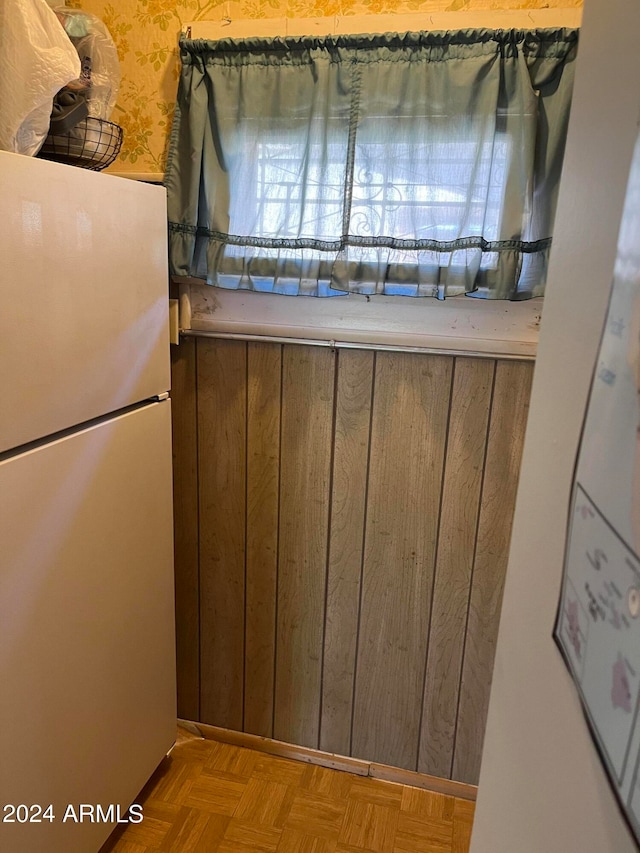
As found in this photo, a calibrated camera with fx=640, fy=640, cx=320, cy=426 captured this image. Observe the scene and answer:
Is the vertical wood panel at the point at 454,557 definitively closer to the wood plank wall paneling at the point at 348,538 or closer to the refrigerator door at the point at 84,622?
the wood plank wall paneling at the point at 348,538

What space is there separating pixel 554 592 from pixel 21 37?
A: 1.23 meters

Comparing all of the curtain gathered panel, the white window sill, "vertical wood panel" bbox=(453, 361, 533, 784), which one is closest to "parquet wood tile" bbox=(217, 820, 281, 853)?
"vertical wood panel" bbox=(453, 361, 533, 784)

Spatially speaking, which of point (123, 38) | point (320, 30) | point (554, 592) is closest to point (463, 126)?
point (320, 30)

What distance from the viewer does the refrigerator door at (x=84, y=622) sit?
114 centimetres

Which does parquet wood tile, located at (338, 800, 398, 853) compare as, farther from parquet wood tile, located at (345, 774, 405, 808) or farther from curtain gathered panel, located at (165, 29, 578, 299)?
curtain gathered panel, located at (165, 29, 578, 299)

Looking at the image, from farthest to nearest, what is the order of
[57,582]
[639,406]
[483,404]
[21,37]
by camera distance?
[483,404] → [57,582] → [21,37] → [639,406]

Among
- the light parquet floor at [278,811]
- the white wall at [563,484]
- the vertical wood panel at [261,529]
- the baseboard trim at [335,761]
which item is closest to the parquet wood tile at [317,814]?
the light parquet floor at [278,811]

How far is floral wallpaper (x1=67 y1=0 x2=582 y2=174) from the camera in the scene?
1483 mm

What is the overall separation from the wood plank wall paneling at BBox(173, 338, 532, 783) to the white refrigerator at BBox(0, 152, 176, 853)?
0.25 meters

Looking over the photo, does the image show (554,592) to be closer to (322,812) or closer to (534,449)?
(534,449)

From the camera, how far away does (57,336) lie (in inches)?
45.0

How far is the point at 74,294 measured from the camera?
1175mm

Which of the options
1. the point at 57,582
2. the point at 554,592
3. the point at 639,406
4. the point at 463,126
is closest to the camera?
the point at 639,406

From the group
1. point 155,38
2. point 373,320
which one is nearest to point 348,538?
point 373,320
